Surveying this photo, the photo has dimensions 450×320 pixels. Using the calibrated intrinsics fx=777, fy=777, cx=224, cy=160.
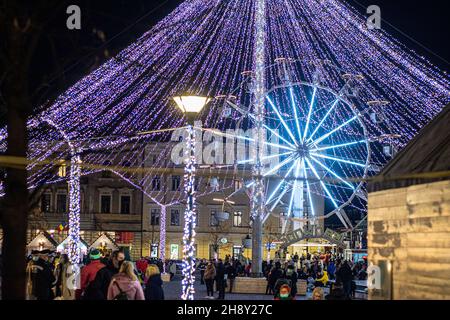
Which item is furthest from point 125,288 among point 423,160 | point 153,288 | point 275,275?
point 275,275

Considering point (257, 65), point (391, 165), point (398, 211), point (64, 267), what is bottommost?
point (64, 267)

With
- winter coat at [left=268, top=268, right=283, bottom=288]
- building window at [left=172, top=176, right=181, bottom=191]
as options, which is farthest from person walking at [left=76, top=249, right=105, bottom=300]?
building window at [left=172, top=176, right=181, bottom=191]

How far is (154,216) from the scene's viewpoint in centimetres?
6750

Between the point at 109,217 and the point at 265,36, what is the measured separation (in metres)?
42.0

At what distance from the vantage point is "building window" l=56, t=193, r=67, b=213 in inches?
2667

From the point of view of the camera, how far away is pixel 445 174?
10438 mm

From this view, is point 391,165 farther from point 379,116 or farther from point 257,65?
point 379,116

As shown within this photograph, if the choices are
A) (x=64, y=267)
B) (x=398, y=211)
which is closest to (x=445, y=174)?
(x=398, y=211)

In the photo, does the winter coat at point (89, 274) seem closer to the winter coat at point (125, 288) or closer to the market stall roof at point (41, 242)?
the winter coat at point (125, 288)

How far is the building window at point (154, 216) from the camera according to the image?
220ft

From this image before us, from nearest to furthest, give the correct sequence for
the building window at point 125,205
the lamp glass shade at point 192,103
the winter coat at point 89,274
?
1. the winter coat at point 89,274
2. the lamp glass shade at point 192,103
3. the building window at point 125,205

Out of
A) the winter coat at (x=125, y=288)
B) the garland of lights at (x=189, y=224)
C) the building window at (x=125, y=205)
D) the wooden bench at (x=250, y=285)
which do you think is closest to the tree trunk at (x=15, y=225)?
the winter coat at (x=125, y=288)

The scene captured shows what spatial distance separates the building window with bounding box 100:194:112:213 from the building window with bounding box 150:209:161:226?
12.7ft

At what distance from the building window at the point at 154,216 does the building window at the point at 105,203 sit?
3.88m
